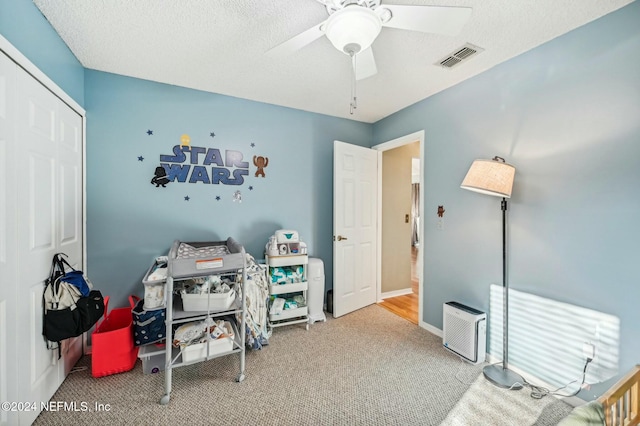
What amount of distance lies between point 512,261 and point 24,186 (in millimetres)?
3292

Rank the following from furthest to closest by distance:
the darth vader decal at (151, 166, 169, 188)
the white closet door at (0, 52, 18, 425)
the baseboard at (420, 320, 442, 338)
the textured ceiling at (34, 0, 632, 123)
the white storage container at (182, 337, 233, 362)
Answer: the baseboard at (420, 320, 442, 338), the darth vader decal at (151, 166, 169, 188), the white storage container at (182, 337, 233, 362), the textured ceiling at (34, 0, 632, 123), the white closet door at (0, 52, 18, 425)

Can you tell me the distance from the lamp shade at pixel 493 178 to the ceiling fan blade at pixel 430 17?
1.03 m

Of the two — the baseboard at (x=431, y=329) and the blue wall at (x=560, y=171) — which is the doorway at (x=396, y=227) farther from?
the blue wall at (x=560, y=171)

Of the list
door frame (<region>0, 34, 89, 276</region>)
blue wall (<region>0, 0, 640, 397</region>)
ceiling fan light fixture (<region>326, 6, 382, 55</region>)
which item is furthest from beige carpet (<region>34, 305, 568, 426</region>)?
ceiling fan light fixture (<region>326, 6, 382, 55</region>)

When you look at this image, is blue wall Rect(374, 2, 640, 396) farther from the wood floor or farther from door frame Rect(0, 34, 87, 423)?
door frame Rect(0, 34, 87, 423)

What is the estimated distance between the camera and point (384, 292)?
3.88 m

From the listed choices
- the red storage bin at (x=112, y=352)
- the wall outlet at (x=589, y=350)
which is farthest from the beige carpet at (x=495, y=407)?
the red storage bin at (x=112, y=352)

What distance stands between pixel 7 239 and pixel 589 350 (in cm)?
338

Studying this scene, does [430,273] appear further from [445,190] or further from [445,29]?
[445,29]

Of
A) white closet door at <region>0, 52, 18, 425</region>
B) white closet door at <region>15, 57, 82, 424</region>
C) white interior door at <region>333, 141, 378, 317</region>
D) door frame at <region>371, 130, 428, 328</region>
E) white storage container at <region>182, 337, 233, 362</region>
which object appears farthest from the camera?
white interior door at <region>333, 141, 378, 317</region>

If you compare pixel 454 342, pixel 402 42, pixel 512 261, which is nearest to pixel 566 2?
pixel 402 42

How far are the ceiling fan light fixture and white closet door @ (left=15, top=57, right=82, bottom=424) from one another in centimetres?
172

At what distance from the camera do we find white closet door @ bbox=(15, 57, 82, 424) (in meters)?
1.48

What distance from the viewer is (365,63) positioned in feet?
5.24
